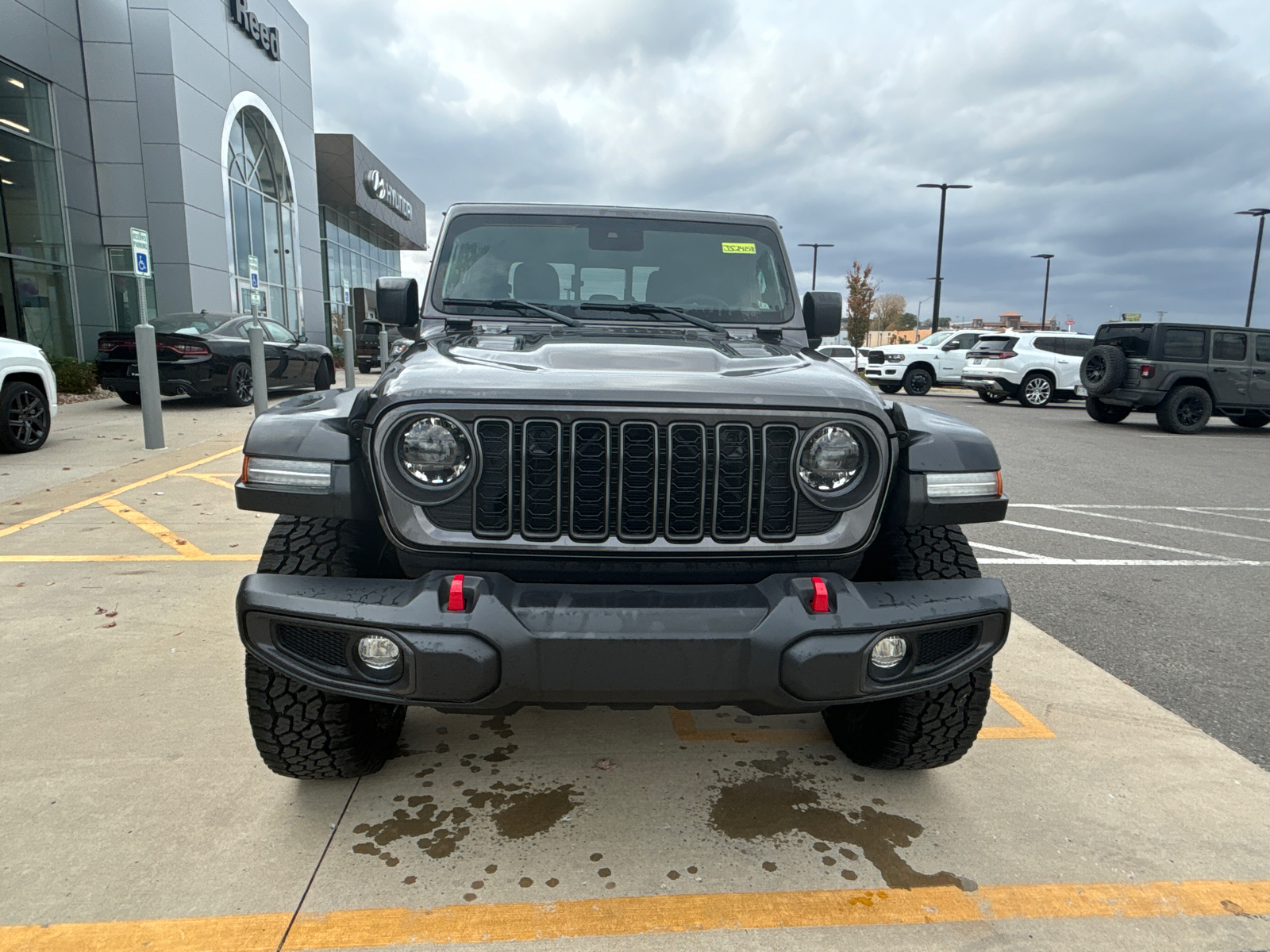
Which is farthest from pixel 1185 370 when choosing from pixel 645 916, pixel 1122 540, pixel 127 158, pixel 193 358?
pixel 127 158

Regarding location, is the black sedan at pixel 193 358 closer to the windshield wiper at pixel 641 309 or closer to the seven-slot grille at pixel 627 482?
the windshield wiper at pixel 641 309

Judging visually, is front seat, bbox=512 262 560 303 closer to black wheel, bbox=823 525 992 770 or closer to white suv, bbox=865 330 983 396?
black wheel, bbox=823 525 992 770

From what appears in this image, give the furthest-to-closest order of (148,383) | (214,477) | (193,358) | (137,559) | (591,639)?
(193,358) < (148,383) < (214,477) < (137,559) < (591,639)

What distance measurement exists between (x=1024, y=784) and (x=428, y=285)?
9.44 feet

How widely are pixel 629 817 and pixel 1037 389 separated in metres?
18.0

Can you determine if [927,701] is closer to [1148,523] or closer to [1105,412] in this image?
[1148,523]

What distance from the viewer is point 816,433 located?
6.47ft

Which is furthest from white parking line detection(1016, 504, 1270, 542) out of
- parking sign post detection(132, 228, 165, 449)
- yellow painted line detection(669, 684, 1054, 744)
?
parking sign post detection(132, 228, 165, 449)

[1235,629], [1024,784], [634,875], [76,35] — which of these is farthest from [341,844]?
[76,35]

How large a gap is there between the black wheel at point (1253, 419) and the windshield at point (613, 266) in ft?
44.8

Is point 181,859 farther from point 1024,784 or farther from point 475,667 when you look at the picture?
point 1024,784

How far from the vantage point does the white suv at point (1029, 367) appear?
57.2 ft

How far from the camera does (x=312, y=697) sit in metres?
2.15

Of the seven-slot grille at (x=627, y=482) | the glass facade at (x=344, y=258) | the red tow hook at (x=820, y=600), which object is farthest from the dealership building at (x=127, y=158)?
the red tow hook at (x=820, y=600)
